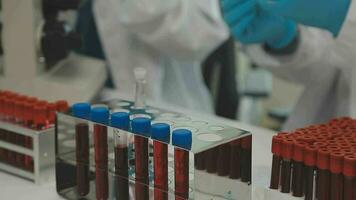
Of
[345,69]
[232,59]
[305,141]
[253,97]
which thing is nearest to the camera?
[305,141]

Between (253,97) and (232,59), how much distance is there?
45 cm

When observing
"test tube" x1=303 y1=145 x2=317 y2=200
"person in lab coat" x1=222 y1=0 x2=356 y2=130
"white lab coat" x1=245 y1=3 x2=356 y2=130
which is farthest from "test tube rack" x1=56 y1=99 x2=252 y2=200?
"white lab coat" x1=245 y1=3 x2=356 y2=130

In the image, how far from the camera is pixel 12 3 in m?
1.38

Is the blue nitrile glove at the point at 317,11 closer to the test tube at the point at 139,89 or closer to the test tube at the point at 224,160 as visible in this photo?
the test tube at the point at 139,89

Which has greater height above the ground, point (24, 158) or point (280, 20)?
point (280, 20)

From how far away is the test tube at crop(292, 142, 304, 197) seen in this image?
76cm

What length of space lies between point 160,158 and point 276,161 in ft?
0.55

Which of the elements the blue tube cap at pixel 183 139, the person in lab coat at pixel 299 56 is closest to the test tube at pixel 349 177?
the blue tube cap at pixel 183 139

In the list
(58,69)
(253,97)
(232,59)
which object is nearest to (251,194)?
(58,69)

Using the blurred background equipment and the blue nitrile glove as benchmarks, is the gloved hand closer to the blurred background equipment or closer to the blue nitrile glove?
the blue nitrile glove

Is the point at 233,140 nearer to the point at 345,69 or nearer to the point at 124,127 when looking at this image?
the point at 124,127

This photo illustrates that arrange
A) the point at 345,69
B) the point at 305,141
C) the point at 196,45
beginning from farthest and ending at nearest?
the point at 196,45 → the point at 345,69 → the point at 305,141

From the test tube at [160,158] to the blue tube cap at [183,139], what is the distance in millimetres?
26

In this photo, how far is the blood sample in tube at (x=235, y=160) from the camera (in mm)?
820
